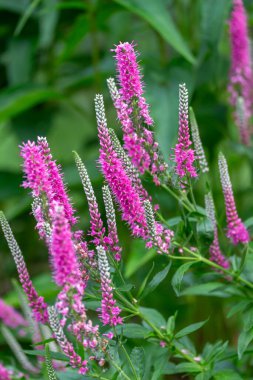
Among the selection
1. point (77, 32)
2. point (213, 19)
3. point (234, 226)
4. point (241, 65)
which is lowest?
point (234, 226)

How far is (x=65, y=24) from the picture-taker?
2500 mm

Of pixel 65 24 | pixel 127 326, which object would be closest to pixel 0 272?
pixel 65 24

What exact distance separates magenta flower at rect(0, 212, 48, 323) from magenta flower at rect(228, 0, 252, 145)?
0.90 metres

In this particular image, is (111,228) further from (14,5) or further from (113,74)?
(14,5)

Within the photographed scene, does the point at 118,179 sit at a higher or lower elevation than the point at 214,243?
higher

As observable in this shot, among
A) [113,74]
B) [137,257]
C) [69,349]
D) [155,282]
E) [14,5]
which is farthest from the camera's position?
[14,5]

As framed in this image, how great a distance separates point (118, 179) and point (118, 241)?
0.14 meters

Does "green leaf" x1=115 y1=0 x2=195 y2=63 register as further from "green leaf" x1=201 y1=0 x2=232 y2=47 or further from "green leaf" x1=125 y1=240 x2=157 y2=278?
"green leaf" x1=125 y1=240 x2=157 y2=278

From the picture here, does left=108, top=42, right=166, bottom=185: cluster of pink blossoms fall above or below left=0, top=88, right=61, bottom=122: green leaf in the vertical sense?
below

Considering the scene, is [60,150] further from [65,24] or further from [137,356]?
[137,356]

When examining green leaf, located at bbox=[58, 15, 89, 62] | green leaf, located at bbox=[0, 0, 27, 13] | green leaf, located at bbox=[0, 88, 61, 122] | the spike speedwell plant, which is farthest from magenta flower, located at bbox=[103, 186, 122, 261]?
green leaf, located at bbox=[0, 0, 27, 13]

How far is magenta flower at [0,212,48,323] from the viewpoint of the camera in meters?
0.93

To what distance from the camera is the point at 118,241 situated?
1022mm

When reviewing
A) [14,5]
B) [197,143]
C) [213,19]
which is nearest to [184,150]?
[197,143]
